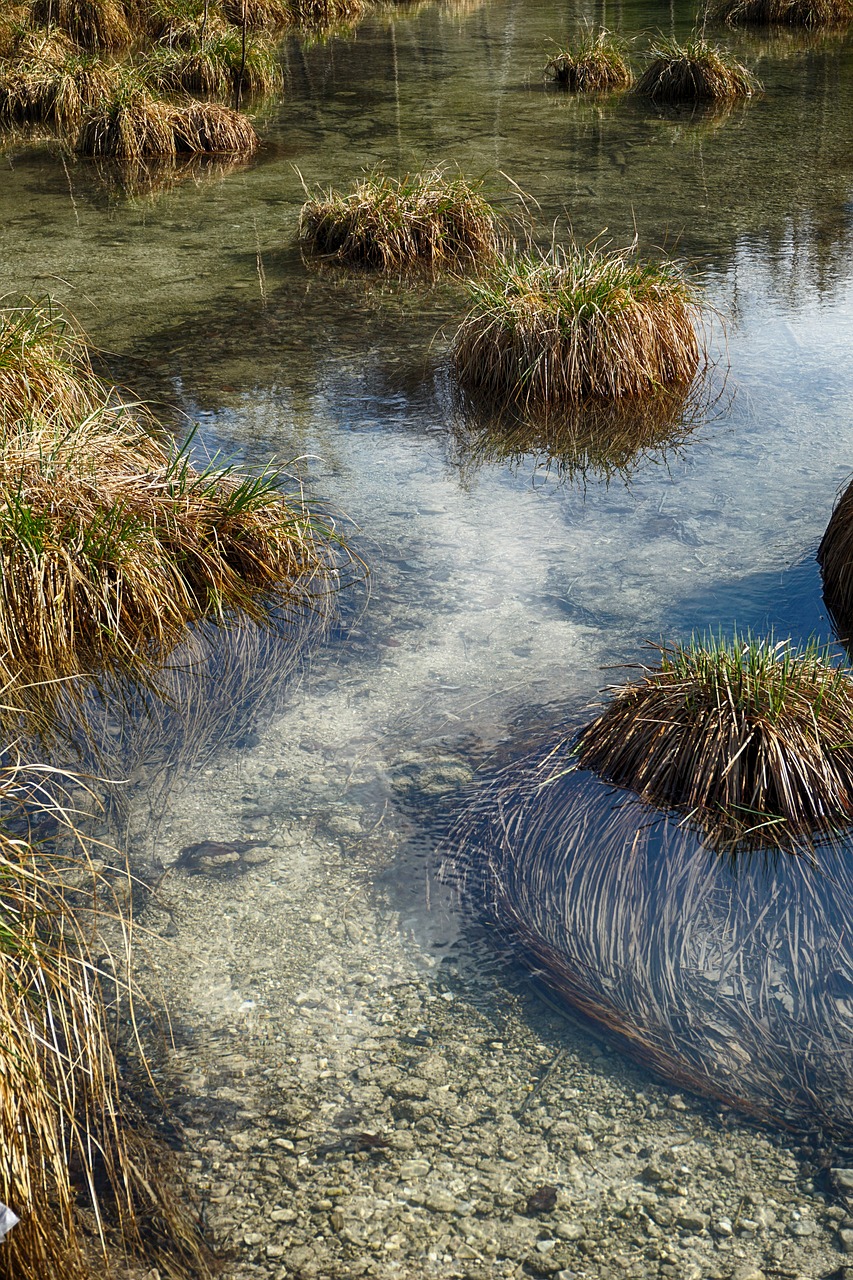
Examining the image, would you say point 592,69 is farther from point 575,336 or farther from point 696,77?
point 575,336

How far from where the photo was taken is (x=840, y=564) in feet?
13.5

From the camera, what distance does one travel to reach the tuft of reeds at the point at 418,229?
759 cm

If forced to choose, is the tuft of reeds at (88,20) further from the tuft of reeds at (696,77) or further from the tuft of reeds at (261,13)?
the tuft of reeds at (696,77)

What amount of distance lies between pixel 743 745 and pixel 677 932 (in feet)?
1.70

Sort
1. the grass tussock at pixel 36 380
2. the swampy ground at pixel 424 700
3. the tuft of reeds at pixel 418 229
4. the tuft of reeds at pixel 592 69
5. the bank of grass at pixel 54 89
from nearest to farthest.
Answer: the swampy ground at pixel 424 700
the grass tussock at pixel 36 380
the tuft of reeds at pixel 418 229
the bank of grass at pixel 54 89
the tuft of reeds at pixel 592 69

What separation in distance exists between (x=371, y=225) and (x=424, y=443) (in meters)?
2.69

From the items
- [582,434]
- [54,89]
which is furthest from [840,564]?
[54,89]

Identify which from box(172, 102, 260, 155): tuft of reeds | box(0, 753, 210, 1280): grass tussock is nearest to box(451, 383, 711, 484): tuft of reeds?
box(0, 753, 210, 1280): grass tussock

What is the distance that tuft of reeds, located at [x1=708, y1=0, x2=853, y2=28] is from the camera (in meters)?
15.3

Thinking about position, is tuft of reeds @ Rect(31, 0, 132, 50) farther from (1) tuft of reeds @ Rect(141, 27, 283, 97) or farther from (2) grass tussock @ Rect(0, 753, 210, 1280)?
(2) grass tussock @ Rect(0, 753, 210, 1280)

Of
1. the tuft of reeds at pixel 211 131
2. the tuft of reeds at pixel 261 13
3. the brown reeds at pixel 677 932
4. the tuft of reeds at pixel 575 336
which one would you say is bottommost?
the brown reeds at pixel 677 932

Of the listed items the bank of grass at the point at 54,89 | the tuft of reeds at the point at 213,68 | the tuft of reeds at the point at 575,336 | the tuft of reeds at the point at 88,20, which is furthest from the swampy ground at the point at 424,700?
the tuft of reeds at the point at 88,20

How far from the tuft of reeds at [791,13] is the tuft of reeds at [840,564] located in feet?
44.7

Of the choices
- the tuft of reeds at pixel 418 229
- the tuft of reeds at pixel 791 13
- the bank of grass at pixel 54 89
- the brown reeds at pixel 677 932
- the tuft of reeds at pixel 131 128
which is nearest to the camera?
the brown reeds at pixel 677 932
